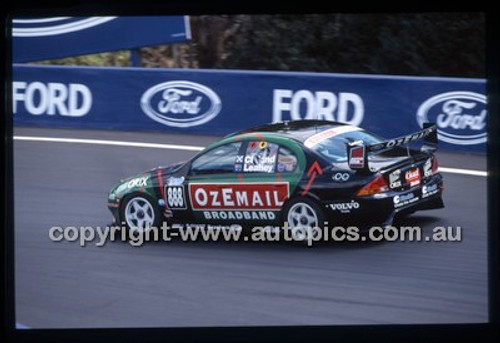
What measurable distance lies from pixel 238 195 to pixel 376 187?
1.19m

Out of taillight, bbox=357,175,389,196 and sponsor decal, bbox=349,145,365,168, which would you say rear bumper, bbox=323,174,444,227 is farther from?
sponsor decal, bbox=349,145,365,168

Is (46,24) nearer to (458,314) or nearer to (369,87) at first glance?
(369,87)

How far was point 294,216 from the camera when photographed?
8.28m

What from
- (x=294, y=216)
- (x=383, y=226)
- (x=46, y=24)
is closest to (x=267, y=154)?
(x=294, y=216)

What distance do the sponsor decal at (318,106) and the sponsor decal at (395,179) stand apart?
21.0 inches

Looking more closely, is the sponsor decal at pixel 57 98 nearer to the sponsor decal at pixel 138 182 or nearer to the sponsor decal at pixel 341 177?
the sponsor decal at pixel 138 182

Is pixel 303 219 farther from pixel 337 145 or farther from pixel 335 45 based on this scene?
pixel 335 45

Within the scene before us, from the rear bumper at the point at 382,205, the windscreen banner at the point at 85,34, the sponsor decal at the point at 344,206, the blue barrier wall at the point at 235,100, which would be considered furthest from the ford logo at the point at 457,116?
the windscreen banner at the point at 85,34

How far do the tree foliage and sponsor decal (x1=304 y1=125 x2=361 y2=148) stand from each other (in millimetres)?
1402

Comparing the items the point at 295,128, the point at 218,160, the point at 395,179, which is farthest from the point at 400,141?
the point at 218,160

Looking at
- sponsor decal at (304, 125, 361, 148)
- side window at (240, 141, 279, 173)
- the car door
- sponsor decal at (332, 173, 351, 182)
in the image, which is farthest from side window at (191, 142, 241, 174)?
sponsor decal at (332, 173, 351, 182)

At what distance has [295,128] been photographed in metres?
8.41

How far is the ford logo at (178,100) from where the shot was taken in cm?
895

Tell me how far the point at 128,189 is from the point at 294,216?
1490 millimetres
